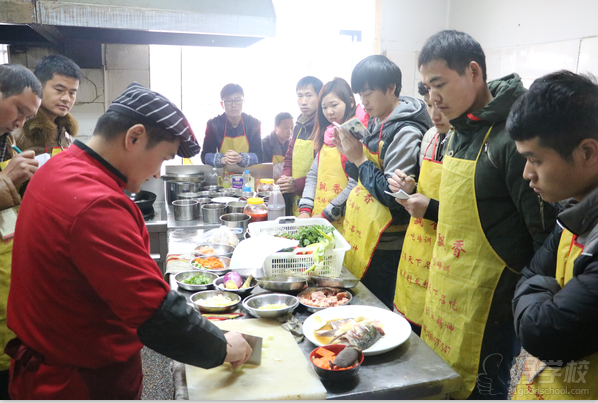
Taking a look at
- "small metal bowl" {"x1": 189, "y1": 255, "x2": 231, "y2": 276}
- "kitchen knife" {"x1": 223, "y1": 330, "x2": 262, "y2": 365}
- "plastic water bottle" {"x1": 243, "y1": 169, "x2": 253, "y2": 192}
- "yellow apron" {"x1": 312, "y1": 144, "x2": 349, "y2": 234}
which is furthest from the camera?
"plastic water bottle" {"x1": 243, "y1": 169, "x2": 253, "y2": 192}

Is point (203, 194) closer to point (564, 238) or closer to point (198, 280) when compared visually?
point (198, 280)

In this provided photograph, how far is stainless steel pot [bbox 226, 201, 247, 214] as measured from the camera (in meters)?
3.17

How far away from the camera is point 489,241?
1635 millimetres

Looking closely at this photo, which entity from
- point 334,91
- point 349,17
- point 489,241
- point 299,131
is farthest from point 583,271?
point 349,17

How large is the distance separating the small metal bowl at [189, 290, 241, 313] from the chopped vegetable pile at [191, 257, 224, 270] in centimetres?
32

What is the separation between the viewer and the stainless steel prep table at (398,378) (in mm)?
1223

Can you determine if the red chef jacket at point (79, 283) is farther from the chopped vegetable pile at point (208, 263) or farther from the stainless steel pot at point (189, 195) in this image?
the stainless steel pot at point (189, 195)

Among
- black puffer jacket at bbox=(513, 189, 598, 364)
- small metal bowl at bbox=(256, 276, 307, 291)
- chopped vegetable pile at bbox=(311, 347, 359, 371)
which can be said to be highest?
black puffer jacket at bbox=(513, 189, 598, 364)

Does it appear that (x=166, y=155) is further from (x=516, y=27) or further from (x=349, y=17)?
(x=349, y=17)

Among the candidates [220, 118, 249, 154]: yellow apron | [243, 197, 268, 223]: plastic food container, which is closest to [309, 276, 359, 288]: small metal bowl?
[243, 197, 268, 223]: plastic food container

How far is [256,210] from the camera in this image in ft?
9.94

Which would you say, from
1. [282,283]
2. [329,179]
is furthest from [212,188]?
[282,283]

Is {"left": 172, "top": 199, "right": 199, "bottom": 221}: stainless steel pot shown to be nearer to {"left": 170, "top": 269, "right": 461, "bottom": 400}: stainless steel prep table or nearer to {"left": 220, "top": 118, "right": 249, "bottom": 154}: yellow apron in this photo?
{"left": 220, "top": 118, "right": 249, "bottom": 154}: yellow apron

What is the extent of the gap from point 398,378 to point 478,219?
28.0 inches
